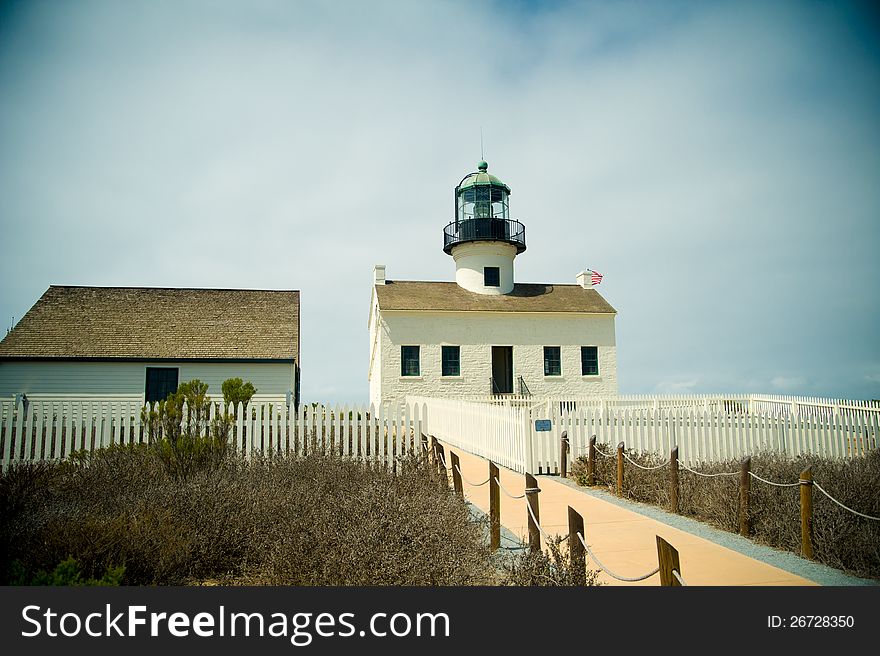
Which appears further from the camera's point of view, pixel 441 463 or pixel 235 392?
pixel 235 392

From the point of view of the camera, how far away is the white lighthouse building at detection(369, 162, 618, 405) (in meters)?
25.7

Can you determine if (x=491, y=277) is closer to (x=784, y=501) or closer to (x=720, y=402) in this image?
(x=720, y=402)

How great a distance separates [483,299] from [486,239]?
304 cm

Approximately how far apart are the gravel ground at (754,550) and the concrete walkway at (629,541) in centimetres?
14

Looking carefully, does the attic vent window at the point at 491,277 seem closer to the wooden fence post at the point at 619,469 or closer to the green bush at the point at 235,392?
the green bush at the point at 235,392

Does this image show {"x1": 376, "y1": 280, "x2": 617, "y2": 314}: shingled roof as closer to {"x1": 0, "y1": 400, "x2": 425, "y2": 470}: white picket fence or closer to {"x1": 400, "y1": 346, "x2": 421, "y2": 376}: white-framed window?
{"x1": 400, "y1": 346, "x2": 421, "y2": 376}: white-framed window

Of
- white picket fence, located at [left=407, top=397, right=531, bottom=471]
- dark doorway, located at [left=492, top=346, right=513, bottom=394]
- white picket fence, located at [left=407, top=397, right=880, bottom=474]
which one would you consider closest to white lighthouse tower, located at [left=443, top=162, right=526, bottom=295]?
dark doorway, located at [left=492, top=346, right=513, bottom=394]

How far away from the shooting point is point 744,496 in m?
6.74

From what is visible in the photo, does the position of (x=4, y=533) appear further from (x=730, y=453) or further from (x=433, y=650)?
(x=730, y=453)

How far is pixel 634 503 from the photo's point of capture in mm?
8477

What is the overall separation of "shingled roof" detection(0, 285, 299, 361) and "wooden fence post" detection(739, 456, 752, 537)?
1740cm

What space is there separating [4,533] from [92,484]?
7.86 feet

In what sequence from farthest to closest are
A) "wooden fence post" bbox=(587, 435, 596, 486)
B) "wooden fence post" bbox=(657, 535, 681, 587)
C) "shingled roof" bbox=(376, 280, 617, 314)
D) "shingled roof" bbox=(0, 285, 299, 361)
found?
→ 1. "shingled roof" bbox=(376, 280, 617, 314)
2. "shingled roof" bbox=(0, 285, 299, 361)
3. "wooden fence post" bbox=(587, 435, 596, 486)
4. "wooden fence post" bbox=(657, 535, 681, 587)

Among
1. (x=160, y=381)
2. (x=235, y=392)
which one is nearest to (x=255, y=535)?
(x=235, y=392)
